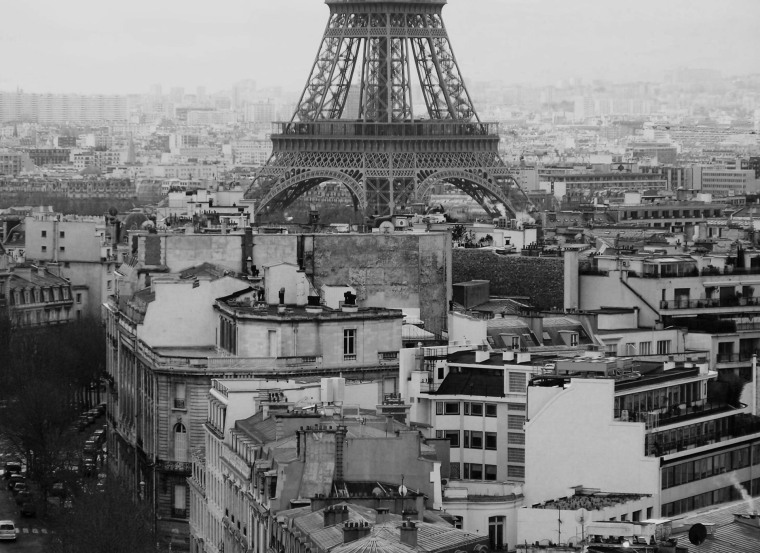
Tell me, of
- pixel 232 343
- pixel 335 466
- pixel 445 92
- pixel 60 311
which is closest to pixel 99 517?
pixel 232 343

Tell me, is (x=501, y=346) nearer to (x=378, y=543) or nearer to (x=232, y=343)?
(x=232, y=343)

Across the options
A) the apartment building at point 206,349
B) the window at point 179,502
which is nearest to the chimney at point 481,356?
the apartment building at point 206,349

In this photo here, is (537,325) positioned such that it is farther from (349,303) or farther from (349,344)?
(349,303)

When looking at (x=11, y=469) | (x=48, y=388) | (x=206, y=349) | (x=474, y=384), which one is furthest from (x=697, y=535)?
(x=48, y=388)

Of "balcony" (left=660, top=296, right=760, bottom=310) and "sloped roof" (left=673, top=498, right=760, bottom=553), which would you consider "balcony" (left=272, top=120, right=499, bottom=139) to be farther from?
"sloped roof" (left=673, top=498, right=760, bottom=553)

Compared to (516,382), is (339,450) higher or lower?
lower

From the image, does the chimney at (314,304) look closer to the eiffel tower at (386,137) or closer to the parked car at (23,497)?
the parked car at (23,497)
